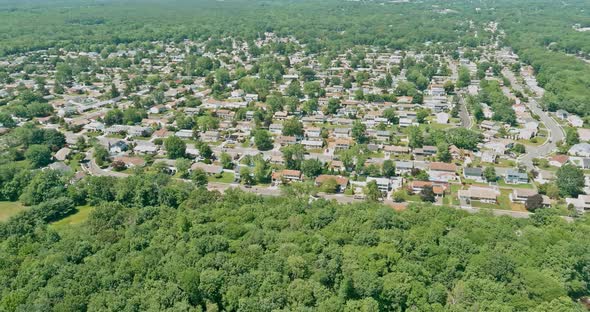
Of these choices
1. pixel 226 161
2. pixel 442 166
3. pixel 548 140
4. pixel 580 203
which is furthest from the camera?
pixel 548 140

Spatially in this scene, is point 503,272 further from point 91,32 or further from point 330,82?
point 91,32

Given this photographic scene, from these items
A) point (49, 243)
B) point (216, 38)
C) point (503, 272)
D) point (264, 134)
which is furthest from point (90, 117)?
point (216, 38)

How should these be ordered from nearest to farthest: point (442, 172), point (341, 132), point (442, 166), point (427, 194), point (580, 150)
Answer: point (427, 194) → point (442, 172) → point (442, 166) → point (580, 150) → point (341, 132)

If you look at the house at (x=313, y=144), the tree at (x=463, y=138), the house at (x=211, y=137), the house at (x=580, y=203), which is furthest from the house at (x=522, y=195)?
the house at (x=211, y=137)

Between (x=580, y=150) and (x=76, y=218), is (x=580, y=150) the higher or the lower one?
the higher one

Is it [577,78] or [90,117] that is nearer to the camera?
[90,117]

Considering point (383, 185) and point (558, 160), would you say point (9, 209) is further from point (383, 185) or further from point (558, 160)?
point (558, 160)

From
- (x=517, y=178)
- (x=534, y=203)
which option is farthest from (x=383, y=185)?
(x=517, y=178)

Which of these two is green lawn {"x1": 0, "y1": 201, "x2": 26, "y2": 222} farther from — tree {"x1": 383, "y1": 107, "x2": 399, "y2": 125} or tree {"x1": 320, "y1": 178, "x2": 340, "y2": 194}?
tree {"x1": 383, "y1": 107, "x2": 399, "y2": 125}
